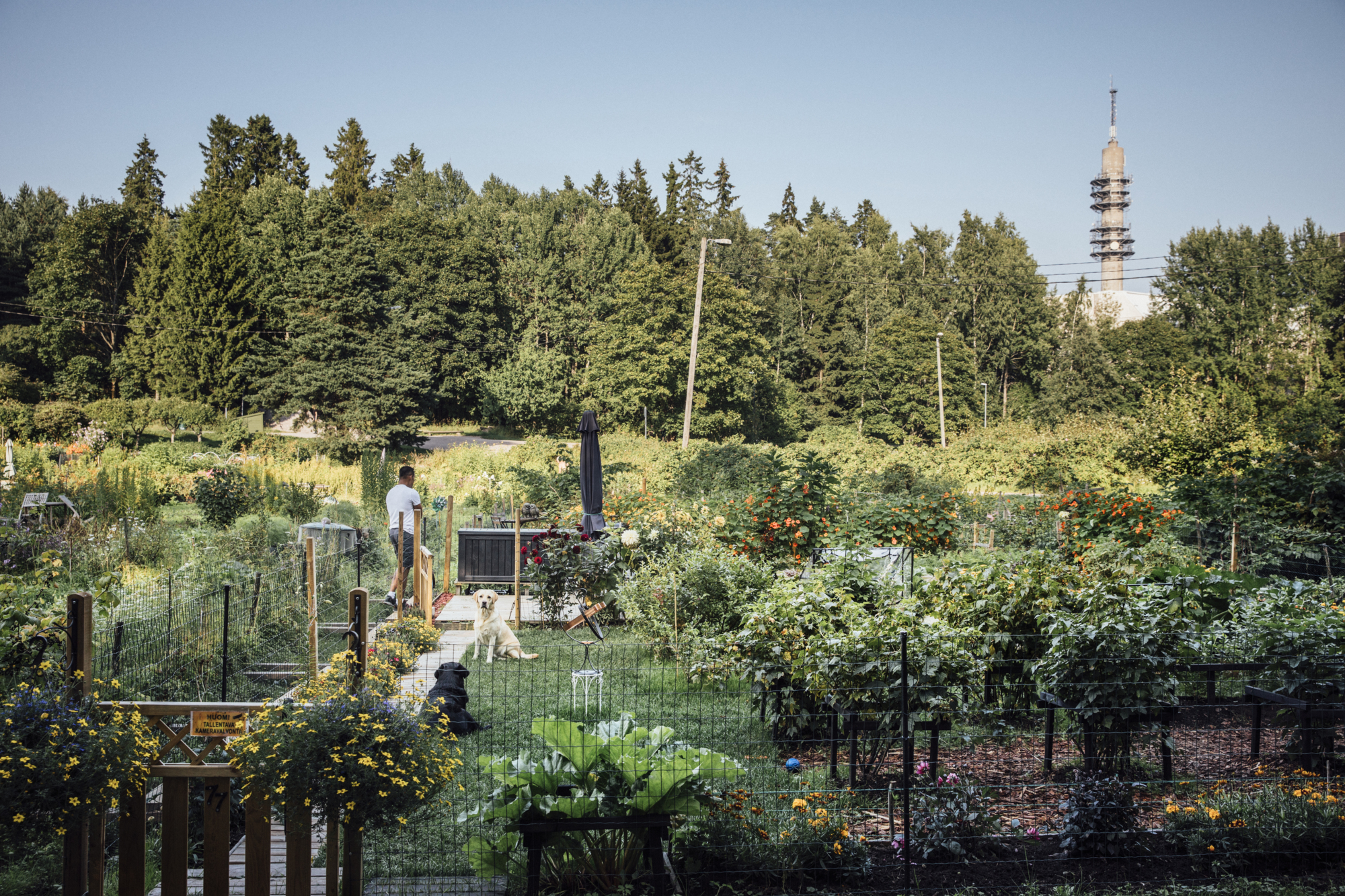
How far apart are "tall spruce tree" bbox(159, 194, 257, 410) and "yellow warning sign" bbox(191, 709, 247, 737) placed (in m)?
30.7

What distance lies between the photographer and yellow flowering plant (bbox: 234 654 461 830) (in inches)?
115

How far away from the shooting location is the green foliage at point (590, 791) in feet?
10.8

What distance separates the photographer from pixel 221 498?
11789mm

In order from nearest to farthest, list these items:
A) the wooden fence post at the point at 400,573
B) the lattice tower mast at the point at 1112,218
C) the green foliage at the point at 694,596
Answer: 1. the green foliage at the point at 694,596
2. the wooden fence post at the point at 400,573
3. the lattice tower mast at the point at 1112,218

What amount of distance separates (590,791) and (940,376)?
33746mm

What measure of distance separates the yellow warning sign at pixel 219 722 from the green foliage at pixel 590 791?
3.04 ft

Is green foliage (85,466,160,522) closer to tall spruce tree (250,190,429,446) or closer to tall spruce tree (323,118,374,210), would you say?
tall spruce tree (250,190,429,446)

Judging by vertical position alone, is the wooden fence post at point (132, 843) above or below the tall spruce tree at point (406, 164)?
below

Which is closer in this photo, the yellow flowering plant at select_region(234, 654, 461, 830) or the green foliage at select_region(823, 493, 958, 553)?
the yellow flowering plant at select_region(234, 654, 461, 830)

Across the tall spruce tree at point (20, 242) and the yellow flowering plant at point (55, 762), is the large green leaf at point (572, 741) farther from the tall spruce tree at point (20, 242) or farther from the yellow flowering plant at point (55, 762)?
the tall spruce tree at point (20, 242)

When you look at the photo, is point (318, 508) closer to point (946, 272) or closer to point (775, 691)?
point (775, 691)

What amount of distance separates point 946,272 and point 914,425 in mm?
8678

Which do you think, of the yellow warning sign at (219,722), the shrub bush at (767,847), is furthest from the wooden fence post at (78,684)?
the shrub bush at (767,847)

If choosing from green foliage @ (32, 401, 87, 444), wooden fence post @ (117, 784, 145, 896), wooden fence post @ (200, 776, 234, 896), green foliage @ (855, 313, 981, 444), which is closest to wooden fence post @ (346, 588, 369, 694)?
wooden fence post @ (200, 776, 234, 896)
